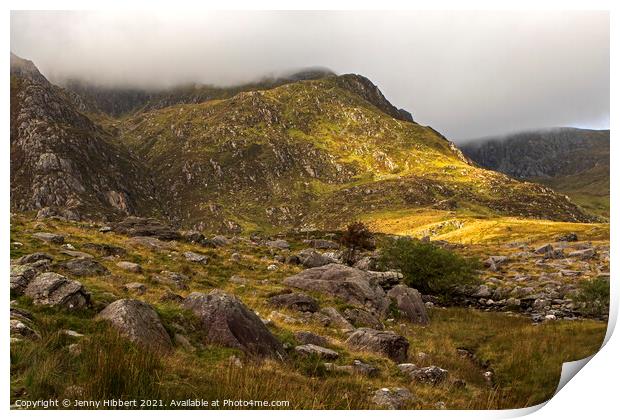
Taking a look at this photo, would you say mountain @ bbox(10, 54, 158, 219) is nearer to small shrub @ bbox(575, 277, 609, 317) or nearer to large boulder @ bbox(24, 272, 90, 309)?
large boulder @ bbox(24, 272, 90, 309)

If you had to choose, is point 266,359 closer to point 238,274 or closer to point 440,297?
point 238,274

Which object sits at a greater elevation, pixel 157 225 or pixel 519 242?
pixel 157 225

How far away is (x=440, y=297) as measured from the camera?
32094 mm

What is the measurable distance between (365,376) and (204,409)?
4.33 meters

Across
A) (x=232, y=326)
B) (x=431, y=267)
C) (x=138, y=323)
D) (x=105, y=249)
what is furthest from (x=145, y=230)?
(x=138, y=323)

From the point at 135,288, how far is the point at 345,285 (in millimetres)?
11186

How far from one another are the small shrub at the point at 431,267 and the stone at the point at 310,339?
20468 millimetres

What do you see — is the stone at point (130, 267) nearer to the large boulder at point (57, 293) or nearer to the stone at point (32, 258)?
the stone at point (32, 258)

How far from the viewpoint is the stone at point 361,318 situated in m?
18.7

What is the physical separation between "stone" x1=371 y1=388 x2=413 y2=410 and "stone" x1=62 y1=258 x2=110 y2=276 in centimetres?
1143

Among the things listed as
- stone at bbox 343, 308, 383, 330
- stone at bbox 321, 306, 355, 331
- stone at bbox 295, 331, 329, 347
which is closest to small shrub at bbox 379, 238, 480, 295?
stone at bbox 343, 308, 383, 330

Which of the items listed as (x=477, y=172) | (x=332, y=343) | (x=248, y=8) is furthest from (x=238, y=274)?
(x=477, y=172)

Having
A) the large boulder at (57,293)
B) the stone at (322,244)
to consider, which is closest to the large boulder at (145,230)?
the stone at (322,244)

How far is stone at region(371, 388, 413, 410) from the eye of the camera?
952 cm
